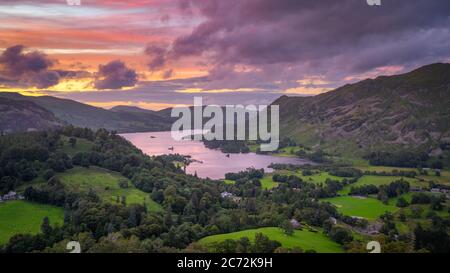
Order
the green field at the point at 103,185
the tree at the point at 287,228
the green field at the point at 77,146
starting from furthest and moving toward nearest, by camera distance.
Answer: the green field at the point at 77,146, the green field at the point at 103,185, the tree at the point at 287,228

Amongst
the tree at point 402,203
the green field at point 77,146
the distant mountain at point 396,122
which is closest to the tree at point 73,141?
the green field at point 77,146

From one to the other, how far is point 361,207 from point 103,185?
4387cm

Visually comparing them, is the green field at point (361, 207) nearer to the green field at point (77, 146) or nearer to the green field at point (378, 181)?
the green field at point (378, 181)

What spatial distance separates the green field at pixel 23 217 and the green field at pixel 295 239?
64.4 ft

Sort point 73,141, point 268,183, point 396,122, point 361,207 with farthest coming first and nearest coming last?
1. point 396,122
2. point 268,183
3. point 73,141
4. point 361,207

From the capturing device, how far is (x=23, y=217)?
165 feet

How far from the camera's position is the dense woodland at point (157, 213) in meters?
37.6

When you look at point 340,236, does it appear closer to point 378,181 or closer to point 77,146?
point 378,181

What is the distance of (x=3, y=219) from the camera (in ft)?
160

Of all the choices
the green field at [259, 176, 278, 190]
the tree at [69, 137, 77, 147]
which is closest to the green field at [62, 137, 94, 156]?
the tree at [69, 137, 77, 147]

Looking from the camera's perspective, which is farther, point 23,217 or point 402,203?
point 402,203

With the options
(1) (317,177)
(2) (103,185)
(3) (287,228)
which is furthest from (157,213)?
(1) (317,177)
